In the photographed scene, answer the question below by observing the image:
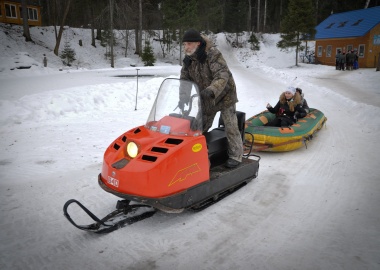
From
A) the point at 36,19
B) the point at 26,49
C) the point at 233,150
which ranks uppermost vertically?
the point at 36,19

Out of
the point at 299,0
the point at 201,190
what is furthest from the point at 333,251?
the point at 299,0

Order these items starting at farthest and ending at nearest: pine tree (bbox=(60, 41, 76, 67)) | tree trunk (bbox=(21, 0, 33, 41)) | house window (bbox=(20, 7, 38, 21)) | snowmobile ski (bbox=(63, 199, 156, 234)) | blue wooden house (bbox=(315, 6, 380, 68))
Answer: house window (bbox=(20, 7, 38, 21))
tree trunk (bbox=(21, 0, 33, 41))
blue wooden house (bbox=(315, 6, 380, 68))
pine tree (bbox=(60, 41, 76, 67))
snowmobile ski (bbox=(63, 199, 156, 234))

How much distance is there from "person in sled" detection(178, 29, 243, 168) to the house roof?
27476mm

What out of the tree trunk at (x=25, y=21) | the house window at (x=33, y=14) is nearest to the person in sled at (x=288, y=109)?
the tree trunk at (x=25, y=21)

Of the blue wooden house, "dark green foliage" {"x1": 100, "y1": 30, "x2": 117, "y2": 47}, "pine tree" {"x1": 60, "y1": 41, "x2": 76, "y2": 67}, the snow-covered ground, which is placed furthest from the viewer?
→ "dark green foliage" {"x1": 100, "y1": 30, "x2": 117, "y2": 47}

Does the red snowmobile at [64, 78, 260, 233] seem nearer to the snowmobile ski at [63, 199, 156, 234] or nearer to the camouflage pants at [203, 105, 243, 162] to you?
the snowmobile ski at [63, 199, 156, 234]

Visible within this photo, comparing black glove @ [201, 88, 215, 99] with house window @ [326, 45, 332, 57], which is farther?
house window @ [326, 45, 332, 57]

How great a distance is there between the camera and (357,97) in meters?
11.2

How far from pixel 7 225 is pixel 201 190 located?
2.13 metres

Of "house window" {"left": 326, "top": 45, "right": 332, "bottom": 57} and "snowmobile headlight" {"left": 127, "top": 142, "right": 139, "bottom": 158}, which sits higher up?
"house window" {"left": 326, "top": 45, "right": 332, "bottom": 57}

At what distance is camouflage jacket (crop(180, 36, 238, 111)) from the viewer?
359cm

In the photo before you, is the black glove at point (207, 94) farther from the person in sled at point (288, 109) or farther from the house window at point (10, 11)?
the house window at point (10, 11)

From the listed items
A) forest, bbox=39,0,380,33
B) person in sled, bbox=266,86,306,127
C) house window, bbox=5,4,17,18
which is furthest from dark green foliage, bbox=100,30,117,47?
person in sled, bbox=266,86,306,127

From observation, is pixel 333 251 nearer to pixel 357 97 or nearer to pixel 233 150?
pixel 233 150
